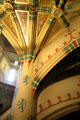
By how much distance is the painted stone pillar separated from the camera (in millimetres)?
3938

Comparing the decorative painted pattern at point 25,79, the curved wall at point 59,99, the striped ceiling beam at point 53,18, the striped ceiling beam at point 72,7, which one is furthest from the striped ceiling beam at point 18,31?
the curved wall at point 59,99

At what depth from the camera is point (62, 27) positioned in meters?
5.86

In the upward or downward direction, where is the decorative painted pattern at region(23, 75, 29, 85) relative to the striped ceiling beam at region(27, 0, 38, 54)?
downward

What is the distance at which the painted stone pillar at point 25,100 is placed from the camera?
3938mm

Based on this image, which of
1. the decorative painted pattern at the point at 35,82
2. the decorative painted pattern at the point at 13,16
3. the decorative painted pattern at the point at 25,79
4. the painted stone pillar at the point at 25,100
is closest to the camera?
the painted stone pillar at the point at 25,100

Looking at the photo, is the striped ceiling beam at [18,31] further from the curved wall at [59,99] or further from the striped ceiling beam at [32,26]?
the curved wall at [59,99]

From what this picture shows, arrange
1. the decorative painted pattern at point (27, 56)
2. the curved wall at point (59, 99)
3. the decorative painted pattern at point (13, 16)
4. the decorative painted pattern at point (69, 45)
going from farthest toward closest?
1. the curved wall at point (59, 99)
2. the decorative painted pattern at point (13, 16)
3. the decorative painted pattern at point (27, 56)
4. the decorative painted pattern at point (69, 45)

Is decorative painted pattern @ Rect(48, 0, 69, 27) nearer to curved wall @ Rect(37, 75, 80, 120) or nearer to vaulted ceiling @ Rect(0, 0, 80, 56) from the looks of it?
vaulted ceiling @ Rect(0, 0, 80, 56)

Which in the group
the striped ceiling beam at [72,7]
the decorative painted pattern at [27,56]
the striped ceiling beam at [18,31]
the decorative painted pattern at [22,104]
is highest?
the striped ceiling beam at [72,7]

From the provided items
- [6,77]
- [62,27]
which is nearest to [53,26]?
[62,27]

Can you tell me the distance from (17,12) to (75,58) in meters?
3.83

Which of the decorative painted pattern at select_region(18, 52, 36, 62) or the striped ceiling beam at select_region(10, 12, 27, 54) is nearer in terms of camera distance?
the decorative painted pattern at select_region(18, 52, 36, 62)

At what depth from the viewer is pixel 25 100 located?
13.8 feet

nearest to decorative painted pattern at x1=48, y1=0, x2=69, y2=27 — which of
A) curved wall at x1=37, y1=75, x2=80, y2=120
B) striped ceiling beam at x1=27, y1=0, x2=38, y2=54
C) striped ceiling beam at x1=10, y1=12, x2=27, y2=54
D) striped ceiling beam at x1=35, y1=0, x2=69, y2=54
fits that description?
striped ceiling beam at x1=35, y1=0, x2=69, y2=54
